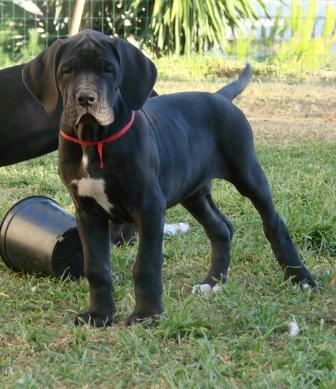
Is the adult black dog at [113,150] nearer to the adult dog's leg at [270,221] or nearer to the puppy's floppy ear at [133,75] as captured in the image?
the puppy's floppy ear at [133,75]

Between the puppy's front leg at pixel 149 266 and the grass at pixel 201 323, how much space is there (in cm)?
10

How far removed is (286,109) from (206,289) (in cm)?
656

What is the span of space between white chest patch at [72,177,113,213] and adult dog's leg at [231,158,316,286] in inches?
38.2

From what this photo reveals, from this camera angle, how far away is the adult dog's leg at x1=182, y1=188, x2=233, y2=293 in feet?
15.2

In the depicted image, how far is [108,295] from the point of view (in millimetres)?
4012

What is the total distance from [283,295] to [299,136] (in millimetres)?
4766

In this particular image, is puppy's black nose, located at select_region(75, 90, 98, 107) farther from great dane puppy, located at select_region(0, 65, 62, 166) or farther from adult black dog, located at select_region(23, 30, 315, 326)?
great dane puppy, located at select_region(0, 65, 62, 166)

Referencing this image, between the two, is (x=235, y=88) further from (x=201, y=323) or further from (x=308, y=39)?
(x=308, y=39)

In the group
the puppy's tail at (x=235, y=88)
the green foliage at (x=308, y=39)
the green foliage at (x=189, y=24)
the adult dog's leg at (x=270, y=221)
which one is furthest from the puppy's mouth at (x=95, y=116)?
the green foliage at (x=189, y=24)

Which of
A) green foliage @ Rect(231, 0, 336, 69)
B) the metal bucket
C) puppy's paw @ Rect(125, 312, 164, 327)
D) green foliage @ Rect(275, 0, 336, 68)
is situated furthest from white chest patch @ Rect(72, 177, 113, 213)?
green foliage @ Rect(275, 0, 336, 68)

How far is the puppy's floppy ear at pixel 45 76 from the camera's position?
12.1 feet

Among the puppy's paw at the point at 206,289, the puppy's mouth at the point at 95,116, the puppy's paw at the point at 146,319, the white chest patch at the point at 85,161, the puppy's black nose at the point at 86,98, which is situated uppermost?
the puppy's black nose at the point at 86,98

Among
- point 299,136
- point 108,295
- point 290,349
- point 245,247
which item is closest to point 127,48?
point 108,295

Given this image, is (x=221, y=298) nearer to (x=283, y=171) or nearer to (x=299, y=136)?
(x=283, y=171)
